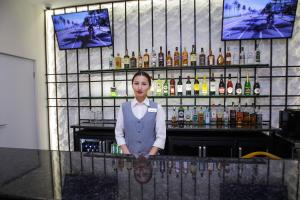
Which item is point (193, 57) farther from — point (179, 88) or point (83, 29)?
point (83, 29)

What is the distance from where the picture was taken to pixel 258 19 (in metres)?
2.87

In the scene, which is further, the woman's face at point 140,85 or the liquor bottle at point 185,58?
the liquor bottle at point 185,58

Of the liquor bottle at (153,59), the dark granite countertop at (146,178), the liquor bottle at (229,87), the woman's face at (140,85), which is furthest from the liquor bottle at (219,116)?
the dark granite countertop at (146,178)

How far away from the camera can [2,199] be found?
0.68m

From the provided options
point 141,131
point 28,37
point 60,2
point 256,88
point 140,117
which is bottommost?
point 141,131

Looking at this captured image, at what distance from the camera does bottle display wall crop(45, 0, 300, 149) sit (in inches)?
120

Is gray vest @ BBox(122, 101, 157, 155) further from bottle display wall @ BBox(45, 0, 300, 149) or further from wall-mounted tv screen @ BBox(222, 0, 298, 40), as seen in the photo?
wall-mounted tv screen @ BBox(222, 0, 298, 40)

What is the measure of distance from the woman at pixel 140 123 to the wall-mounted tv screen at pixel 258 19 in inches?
76.2

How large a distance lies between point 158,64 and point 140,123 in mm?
1677

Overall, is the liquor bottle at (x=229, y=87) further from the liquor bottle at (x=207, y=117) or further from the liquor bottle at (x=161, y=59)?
the liquor bottle at (x=161, y=59)

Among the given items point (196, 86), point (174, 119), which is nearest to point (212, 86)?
point (196, 86)

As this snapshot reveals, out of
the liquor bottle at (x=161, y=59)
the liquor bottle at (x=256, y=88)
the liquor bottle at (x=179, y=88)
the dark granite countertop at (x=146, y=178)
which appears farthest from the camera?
the liquor bottle at (x=161, y=59)

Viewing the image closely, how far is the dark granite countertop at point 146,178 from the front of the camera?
64cm

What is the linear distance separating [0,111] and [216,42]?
3.25 m
